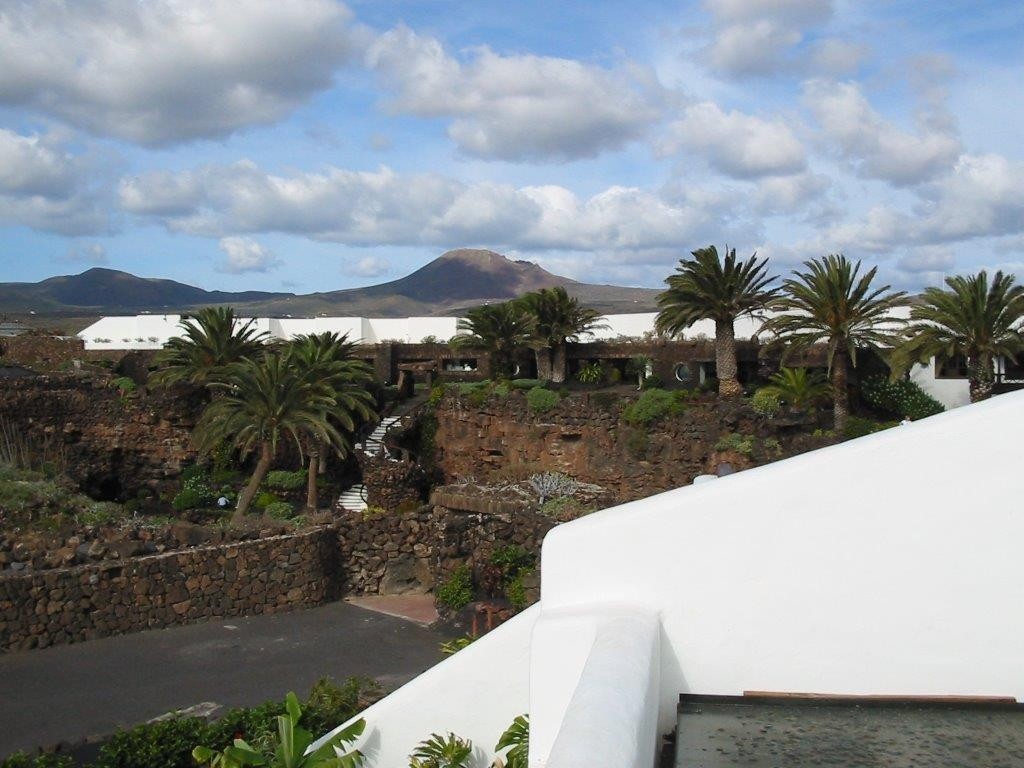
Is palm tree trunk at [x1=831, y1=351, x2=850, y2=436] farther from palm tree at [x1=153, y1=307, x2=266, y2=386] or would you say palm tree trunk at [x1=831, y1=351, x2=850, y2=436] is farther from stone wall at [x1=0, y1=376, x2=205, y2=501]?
stone wall at [x1=0, y1=376, x2=205, y2=501]

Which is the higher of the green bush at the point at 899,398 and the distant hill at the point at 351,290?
the distant hill at the point at 351,290

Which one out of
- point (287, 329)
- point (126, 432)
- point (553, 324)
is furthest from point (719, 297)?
point (287, 329)

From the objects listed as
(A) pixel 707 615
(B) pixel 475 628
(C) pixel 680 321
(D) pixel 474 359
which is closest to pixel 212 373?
(D) pixel 474 359

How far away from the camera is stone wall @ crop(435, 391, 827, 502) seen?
21.0m

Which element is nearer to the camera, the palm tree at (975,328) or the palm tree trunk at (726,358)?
the palm tree at (975,328)

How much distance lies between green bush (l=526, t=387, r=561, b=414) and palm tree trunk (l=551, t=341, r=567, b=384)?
490cm

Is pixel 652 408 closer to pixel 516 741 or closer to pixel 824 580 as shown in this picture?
→ pixel 516 741

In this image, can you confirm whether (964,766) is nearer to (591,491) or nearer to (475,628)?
(475,628)

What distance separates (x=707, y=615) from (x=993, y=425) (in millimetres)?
1468

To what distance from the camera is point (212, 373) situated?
2500 centimetres

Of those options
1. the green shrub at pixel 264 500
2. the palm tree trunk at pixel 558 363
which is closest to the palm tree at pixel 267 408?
the green shrub at pixel 264 500

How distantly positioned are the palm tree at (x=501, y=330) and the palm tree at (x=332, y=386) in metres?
3.87

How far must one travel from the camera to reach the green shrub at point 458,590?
12781 millimetres

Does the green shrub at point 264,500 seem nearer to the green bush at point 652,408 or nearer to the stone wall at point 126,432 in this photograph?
the stone wall at point 126,432
